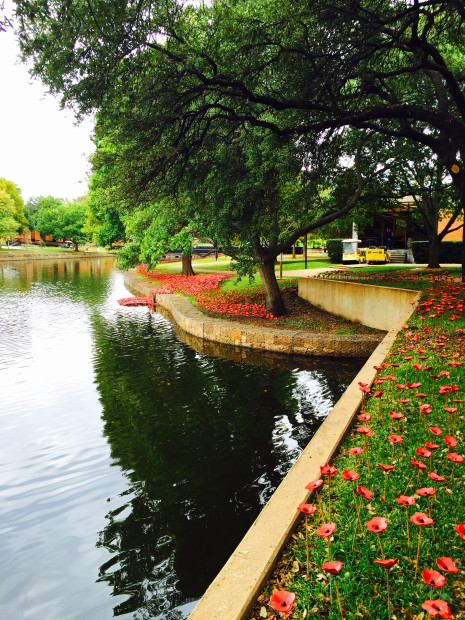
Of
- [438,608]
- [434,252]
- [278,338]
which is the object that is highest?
[434,252]

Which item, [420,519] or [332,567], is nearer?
[332,567]

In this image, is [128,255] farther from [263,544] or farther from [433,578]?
[433,578]

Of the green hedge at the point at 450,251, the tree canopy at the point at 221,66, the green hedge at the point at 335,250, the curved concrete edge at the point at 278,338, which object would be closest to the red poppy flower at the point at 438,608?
the tree canopy at the point at 221,66

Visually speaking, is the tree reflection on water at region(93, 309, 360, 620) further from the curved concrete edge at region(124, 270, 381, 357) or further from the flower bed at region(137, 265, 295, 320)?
the flower bed at region(137, 265, 295, 320)

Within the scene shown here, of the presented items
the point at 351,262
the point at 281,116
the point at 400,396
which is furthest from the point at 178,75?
the point at 351,262

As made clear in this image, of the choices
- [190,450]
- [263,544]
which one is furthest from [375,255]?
[263,544]

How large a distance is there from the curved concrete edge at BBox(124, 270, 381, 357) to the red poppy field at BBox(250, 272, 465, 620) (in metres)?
4.87

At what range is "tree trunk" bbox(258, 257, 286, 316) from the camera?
39.0 feet

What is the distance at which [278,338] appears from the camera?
9461 mm

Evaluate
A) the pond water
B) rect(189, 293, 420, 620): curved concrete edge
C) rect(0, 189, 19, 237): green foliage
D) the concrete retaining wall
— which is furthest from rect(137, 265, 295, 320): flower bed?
rect(0, 189, 19, 237): green foliage

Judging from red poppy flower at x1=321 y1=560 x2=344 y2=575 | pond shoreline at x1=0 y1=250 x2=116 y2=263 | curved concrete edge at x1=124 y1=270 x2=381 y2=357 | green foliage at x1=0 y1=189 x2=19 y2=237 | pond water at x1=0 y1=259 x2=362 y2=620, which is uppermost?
green foliage at x1=0 y1=189 x2=19 y2=237

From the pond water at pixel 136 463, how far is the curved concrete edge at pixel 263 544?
922 mm

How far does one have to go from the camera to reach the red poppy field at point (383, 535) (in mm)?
1812

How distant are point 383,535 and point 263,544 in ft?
2.38
